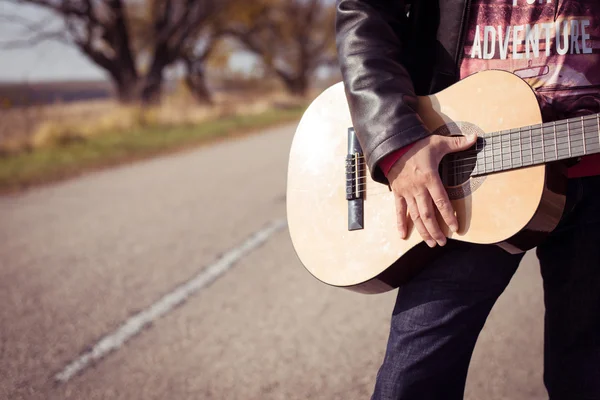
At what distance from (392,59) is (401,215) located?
0.46 m

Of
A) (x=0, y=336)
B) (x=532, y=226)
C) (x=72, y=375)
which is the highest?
(x=532, y=226)

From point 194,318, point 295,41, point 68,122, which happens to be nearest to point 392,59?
point 194,318

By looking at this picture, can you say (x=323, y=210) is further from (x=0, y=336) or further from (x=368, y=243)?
(x=0, y=336)

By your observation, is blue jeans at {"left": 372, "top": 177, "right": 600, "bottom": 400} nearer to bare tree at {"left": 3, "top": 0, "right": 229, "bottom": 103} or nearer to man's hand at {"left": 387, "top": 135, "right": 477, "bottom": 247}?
man's hand at {"left": 387, "top": 135, "right": 477, "bottom": 247}

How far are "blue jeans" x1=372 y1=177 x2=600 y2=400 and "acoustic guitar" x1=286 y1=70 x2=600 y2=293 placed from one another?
0.09 metres

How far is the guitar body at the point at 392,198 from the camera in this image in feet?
4.54

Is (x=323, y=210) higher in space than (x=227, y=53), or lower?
higher

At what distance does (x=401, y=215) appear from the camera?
1.50 m

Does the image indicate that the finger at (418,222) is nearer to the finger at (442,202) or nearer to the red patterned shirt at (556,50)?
the finger at (442,202)

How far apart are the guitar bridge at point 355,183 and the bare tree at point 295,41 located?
3144 centimetres

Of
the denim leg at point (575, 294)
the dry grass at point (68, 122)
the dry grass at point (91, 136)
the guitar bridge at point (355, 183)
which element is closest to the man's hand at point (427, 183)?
the guitar bridge at point (355, 183)

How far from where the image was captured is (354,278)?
5.23 feet

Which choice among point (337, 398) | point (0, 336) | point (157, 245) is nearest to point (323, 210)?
point (337, 398)

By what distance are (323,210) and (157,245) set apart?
320 centimetres
